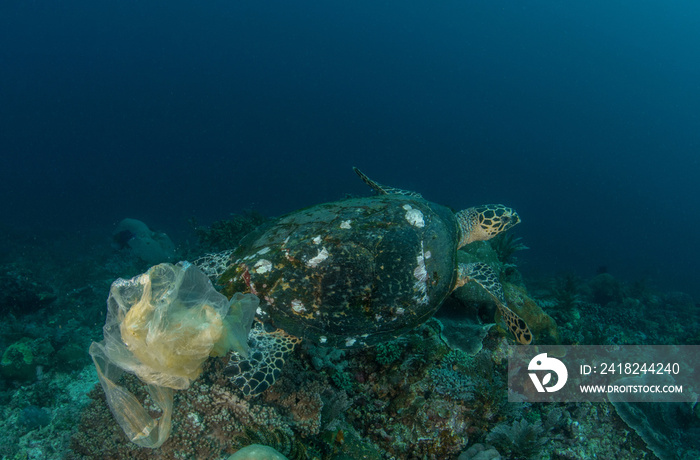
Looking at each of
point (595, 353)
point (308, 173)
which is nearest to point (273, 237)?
point (595, 353)

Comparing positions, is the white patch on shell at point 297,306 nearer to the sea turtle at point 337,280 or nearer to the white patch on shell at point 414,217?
the sea turtle at point 337,280

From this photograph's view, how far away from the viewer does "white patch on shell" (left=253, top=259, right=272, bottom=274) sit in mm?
3107

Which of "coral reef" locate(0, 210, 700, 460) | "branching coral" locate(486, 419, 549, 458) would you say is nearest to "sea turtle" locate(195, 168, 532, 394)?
"coral reef" locate(0, 210, 700, 460)

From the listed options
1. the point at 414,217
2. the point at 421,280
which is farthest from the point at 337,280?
the point at 414,217

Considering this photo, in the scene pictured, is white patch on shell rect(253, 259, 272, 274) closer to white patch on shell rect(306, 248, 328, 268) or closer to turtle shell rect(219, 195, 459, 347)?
turtle shell rect(219, 195, 459, 347)

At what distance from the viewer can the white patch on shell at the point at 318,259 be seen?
3.01 metres

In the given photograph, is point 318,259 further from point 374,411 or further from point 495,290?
point 495,290

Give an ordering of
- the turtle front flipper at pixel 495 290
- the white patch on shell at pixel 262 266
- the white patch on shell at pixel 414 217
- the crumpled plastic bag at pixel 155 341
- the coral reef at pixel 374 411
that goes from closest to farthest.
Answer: the crumpled plastic bag at pixel 155 341 → the coral reef at pixel 374 411 → the white patch on shell at pixel 262 266 → the white patch on shell at pixel 414 217 → the turtle front flipper at pixel 495 290

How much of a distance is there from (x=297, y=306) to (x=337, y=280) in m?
0.46

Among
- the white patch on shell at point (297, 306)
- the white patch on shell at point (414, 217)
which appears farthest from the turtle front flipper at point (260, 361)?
the white patch on shell at point (414, 217)

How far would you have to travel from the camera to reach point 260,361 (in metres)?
2.86

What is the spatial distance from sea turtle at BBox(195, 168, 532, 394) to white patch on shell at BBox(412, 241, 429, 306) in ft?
0.03

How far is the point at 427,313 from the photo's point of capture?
10.9ft

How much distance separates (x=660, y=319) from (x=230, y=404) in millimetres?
13654
